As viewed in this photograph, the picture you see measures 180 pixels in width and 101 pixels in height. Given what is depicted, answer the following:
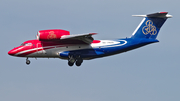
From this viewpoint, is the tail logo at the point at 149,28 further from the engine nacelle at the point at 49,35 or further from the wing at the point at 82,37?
the engine nacelle at the point at 49,35

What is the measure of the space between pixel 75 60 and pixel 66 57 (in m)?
0.77

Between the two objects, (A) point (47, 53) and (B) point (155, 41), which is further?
(B) point (155, 41)

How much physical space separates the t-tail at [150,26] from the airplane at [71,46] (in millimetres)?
521

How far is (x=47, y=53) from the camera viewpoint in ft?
89.4

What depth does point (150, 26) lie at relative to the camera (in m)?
29.9

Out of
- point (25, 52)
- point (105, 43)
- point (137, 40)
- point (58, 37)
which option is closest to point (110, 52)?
point (105, 43)

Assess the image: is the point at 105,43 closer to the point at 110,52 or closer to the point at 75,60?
the point at 110,52

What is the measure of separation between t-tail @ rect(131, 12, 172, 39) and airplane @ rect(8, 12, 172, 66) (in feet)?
1.71

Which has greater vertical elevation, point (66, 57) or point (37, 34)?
point (37, 34)

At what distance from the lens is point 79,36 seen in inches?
1023

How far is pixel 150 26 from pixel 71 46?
7402mm

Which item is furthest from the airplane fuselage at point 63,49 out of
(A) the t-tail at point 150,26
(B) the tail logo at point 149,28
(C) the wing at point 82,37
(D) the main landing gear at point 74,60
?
(B) the tail logo at point 149,28

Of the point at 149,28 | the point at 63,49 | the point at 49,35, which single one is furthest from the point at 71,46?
the point at 149,28

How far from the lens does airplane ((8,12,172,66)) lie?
26.4 meters
